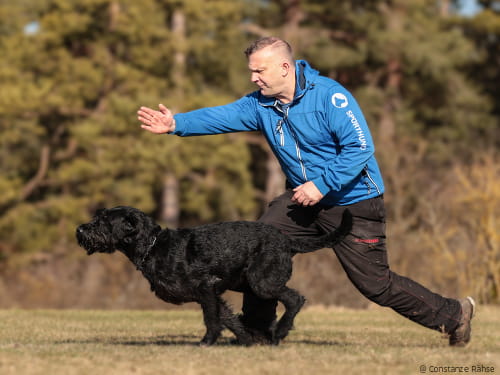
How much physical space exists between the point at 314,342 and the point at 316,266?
840 centimetres

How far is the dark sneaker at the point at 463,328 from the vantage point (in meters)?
7.12

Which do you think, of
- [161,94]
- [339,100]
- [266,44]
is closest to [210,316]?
[339,100]

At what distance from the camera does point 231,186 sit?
31516 millimetres

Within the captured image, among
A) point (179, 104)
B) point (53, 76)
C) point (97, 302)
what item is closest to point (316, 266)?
point (97, 302)

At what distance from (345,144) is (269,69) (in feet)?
2.79

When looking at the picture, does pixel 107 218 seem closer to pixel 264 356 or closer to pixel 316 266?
pixel 264 356

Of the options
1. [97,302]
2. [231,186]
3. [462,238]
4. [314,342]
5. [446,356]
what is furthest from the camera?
[231,186]

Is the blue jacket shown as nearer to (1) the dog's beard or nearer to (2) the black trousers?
(2) the black trousers

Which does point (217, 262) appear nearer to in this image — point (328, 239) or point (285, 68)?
point (328, 239)

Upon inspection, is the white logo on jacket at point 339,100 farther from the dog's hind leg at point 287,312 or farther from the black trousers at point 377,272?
the dog's hind leg at point 287,312

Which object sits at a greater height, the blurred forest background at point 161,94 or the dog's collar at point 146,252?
the blurred forest background at point 161,94

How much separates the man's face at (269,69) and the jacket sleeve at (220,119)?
380 mm

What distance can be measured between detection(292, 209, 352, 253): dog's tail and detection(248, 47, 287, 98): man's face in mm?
1125

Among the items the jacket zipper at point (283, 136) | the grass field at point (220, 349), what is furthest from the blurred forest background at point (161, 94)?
the jacket zipper at point (283, 136)
